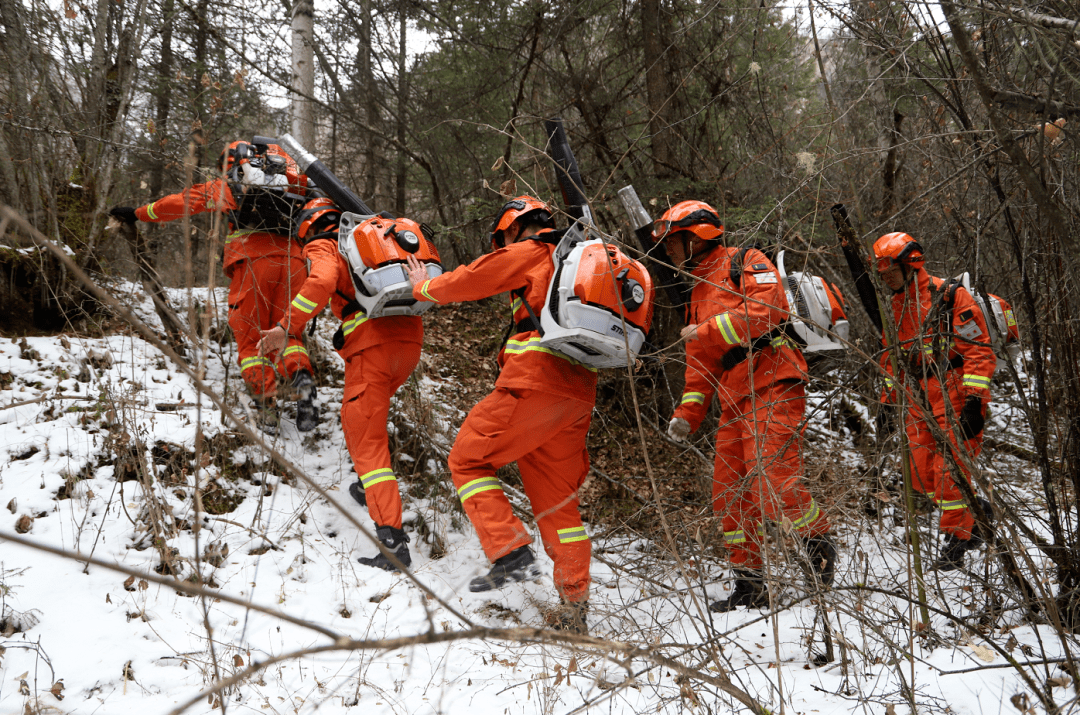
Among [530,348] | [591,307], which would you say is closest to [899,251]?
[591,307]

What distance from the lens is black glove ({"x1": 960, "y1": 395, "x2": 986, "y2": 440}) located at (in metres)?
4.39

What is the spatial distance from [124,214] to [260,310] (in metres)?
1.24

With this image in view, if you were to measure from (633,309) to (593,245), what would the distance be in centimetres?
45

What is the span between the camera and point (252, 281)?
5.30 m

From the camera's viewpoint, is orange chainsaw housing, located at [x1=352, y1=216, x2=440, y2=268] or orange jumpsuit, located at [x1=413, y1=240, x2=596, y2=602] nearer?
orange jumpsuit, located at [x1=413, y1=240, x2=596, y2=602]

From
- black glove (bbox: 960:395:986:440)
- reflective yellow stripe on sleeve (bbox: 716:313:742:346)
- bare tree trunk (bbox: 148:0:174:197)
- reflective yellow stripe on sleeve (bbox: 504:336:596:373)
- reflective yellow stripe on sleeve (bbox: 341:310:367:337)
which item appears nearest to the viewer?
reflective yellow stripe on sleeve (bbox: 504:336:596:373)

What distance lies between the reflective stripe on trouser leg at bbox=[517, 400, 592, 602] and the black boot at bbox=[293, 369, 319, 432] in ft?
6.82

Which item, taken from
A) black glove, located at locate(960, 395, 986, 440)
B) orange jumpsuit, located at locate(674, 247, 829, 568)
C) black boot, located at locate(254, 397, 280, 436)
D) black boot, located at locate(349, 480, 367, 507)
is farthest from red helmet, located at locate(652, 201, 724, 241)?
black boot, located at locate(254, 397, 280, 436)

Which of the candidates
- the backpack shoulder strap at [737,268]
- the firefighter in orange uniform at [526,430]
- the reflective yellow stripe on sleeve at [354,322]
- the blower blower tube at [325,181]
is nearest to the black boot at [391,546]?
the firefighter in orange uniform at [526,430]

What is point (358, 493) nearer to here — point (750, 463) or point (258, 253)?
point (258, 253)

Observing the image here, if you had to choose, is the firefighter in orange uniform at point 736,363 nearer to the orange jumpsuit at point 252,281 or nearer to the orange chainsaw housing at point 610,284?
the orange chainsaw housing at point 610,284

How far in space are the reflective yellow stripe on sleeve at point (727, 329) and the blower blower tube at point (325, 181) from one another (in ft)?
9.01

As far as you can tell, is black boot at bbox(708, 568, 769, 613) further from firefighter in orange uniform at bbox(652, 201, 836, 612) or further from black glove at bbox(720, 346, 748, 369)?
black glove at bbox(720, 346, 748, 369)

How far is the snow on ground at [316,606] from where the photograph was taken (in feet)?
8.76
